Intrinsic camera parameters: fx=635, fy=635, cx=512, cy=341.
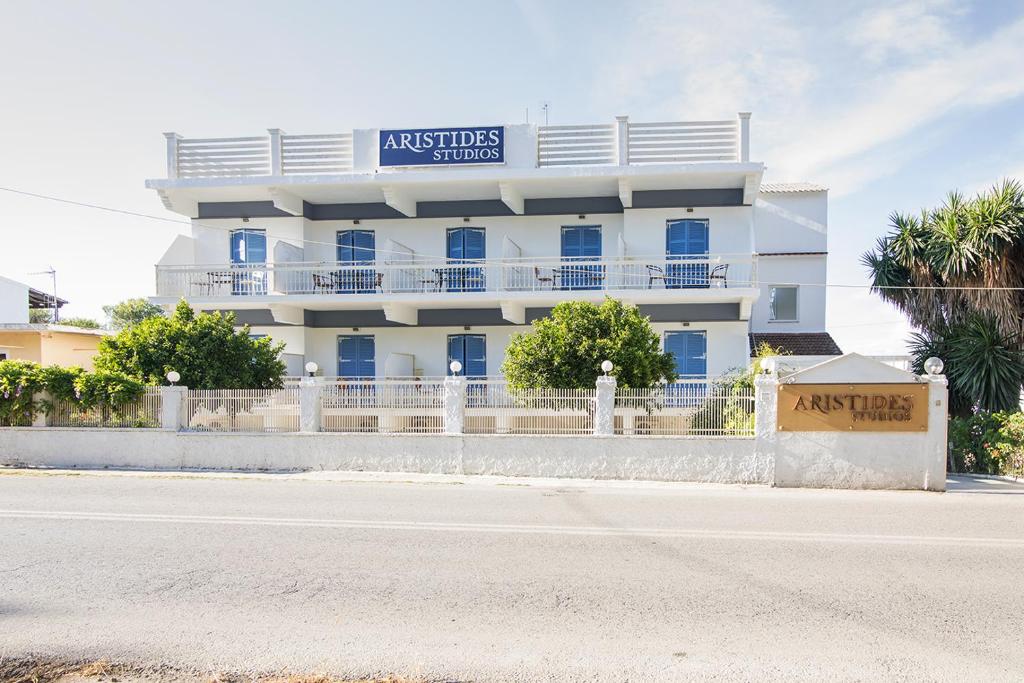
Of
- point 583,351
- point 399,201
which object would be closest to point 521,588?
point 583,351

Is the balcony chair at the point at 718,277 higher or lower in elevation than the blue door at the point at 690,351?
higher

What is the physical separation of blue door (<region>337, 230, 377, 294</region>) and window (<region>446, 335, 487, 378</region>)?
3072mm

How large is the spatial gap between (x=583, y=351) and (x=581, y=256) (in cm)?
590

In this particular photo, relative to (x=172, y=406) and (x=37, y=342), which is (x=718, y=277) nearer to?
(x=172, y=406)

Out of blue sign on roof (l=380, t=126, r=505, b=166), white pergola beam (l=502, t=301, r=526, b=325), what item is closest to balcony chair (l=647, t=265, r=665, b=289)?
white pergola beam (l=502, t=301, r=526, b=325)

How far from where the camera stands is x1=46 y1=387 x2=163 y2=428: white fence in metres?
13.6

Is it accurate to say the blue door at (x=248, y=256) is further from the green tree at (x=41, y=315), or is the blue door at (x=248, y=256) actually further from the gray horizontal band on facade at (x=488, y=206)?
the green tree at (x=41, y=315)

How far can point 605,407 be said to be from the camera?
12.4 metres

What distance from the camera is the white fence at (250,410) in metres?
13.3

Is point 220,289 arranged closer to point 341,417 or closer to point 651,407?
point 341,417

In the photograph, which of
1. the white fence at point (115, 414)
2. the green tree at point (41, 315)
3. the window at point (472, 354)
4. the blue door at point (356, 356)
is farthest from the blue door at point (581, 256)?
the green tree at point (41, 315)

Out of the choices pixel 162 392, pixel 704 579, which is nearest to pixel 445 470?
pixel 162 392

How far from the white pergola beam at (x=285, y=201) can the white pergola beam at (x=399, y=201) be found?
2615 millimetres

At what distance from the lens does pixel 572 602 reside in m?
5.46
